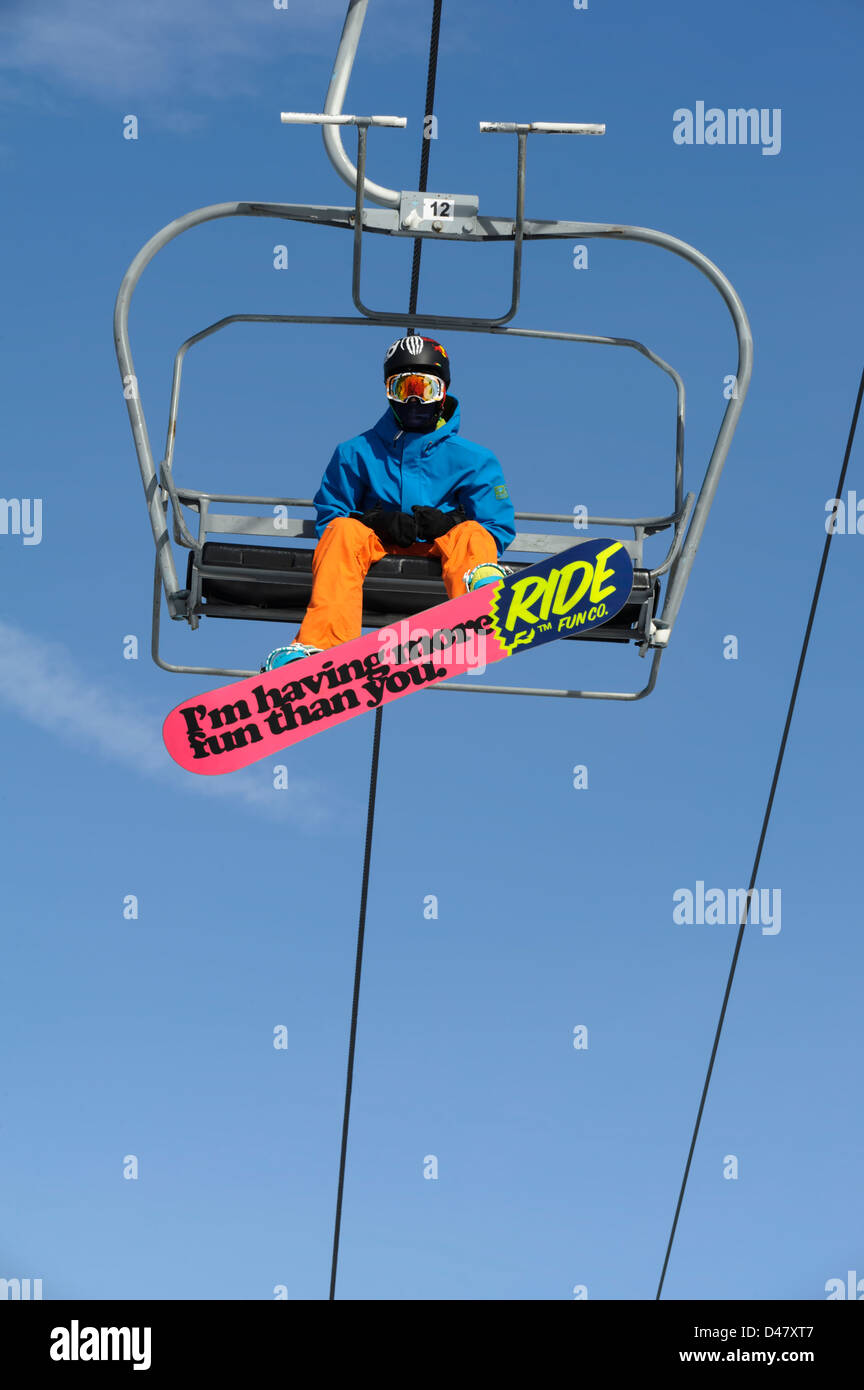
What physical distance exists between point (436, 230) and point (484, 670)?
4.13 ft

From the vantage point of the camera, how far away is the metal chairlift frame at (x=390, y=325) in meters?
4.76

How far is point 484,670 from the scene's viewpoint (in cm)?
509

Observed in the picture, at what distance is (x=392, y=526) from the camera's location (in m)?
5.36

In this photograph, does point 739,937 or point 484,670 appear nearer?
point 484,670

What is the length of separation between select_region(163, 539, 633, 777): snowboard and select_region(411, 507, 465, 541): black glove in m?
0.32

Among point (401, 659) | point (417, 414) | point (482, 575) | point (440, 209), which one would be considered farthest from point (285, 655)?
point (440, 209)

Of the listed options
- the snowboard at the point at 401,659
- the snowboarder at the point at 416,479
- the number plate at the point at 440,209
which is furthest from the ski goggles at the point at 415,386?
the snowboard at the point at 401,659

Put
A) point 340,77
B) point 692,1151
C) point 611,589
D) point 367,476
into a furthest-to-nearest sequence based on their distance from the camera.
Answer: point 692,1151 < point 367,476 < point 611,589 < point 340,77

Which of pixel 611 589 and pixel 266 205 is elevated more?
pixel 266 205

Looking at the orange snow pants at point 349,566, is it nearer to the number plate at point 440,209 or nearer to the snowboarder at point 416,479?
the snowboarder at point 416,479

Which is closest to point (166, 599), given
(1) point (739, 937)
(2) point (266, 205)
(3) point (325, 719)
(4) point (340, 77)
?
(3) point (325, 719)

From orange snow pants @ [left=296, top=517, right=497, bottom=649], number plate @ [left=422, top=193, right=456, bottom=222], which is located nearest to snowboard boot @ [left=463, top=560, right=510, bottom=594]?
orange snow pants @ [left=296, top=517, right=497, bottom=649]

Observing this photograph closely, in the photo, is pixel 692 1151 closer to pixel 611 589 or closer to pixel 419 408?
pixel 611 589

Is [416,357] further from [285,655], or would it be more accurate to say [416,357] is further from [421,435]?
[285,655]
